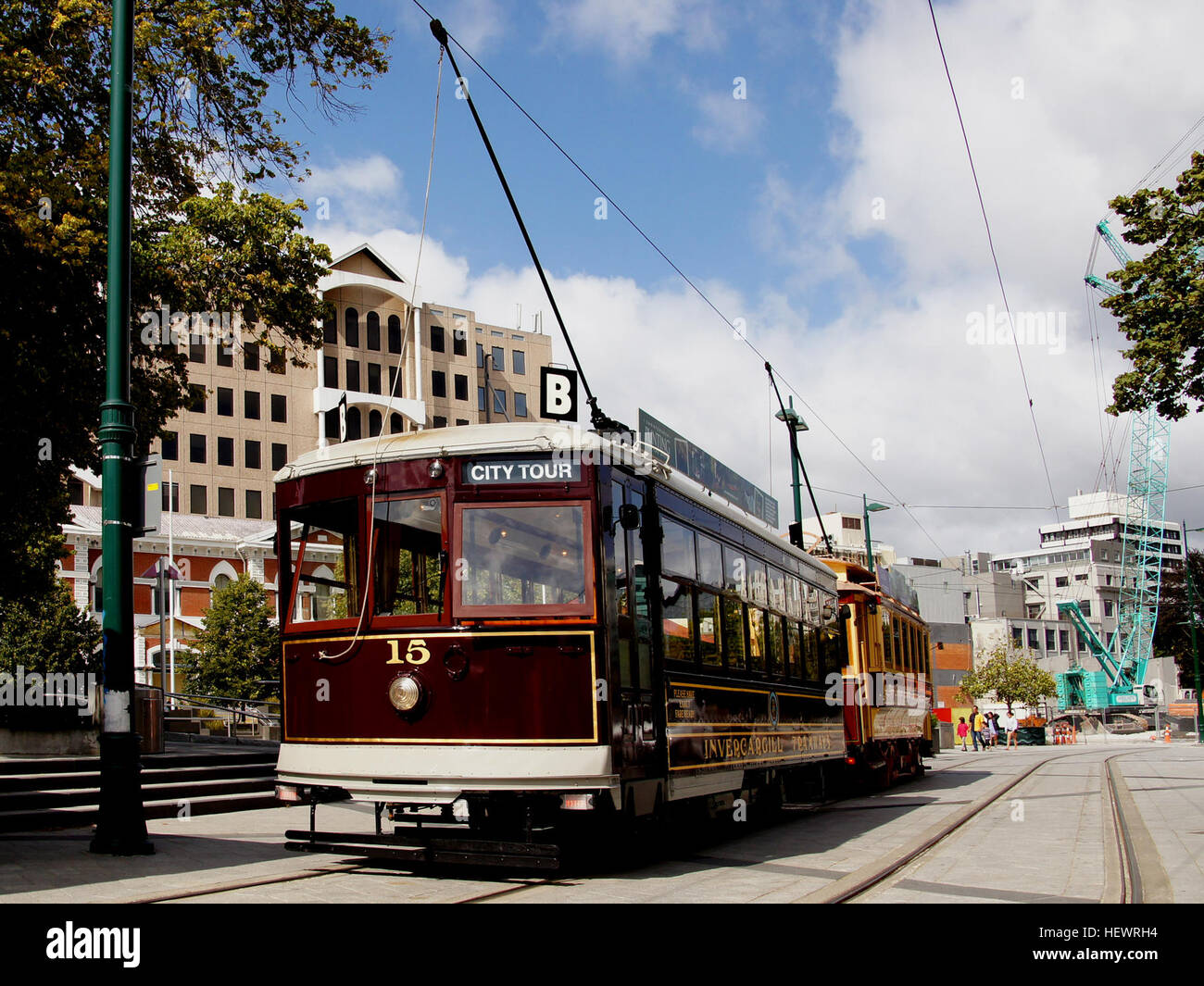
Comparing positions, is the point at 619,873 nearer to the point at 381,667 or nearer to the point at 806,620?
the point at 381,667

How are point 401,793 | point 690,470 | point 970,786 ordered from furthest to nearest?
point 970,786 → point 690,470 → point 401,793

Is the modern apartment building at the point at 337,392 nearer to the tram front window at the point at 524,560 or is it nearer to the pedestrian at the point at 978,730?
the pedestrian at the point at 978,730

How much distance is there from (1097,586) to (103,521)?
124844 mm

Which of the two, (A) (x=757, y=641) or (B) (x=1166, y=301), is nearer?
(A) (x=757, y=641)

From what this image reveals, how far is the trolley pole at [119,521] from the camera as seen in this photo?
9688mm

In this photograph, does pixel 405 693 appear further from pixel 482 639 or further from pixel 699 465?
pixel 699 465

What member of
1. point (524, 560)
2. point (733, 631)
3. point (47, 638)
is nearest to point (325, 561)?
point (524, 560)

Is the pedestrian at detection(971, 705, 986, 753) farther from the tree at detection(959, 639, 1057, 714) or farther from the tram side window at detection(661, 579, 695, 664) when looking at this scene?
the tram side window at detection(661, 579, 695, 664)

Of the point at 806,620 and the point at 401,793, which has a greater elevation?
the point at 806,620

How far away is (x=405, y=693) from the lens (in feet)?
28.7

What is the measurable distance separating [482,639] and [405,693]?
0.68m

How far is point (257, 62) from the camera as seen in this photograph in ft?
61.1

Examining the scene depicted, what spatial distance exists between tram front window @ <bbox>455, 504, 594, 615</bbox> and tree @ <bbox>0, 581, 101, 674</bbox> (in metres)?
33.0
